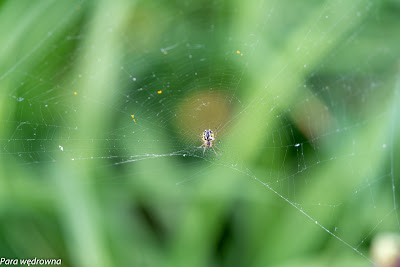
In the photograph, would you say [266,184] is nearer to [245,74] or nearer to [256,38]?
[245,74]

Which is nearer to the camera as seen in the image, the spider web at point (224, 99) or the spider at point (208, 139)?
the spider web at point (224, 99)

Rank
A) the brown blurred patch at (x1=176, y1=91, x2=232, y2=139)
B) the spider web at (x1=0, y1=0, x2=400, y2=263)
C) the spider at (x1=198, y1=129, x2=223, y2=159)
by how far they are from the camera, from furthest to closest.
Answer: the spider at (x1=198, y1=129, x2=223, y2=159) < the brown blurred patch at (x1=176, y1=91, x2=232, y2=139) < the spider web at (x1=0, y1=0, x2=400, y2=263)

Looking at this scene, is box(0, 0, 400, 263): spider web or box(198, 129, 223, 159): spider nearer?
box(0, 0, 400, 263): spider web

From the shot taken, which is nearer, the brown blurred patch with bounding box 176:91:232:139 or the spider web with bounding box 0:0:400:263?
the spider web with bounding box 0:0:400:263

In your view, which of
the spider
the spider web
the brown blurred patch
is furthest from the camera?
the spider

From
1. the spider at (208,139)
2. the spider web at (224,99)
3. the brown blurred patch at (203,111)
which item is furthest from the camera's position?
the spider at (208,139)

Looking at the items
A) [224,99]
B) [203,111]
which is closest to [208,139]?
[203,111]

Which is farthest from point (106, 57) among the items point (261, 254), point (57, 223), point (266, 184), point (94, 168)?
point (261, 254)

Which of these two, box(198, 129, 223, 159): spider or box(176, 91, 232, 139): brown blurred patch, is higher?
box(176, 91, 232, 139): brown blurred patch

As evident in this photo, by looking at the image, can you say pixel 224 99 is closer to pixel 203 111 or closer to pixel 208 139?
pixel 203 111
